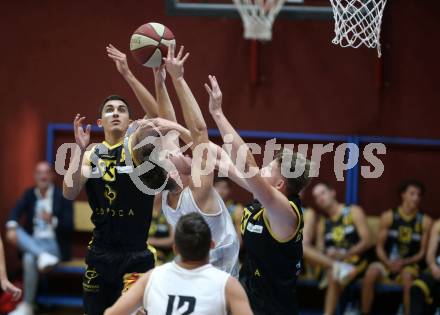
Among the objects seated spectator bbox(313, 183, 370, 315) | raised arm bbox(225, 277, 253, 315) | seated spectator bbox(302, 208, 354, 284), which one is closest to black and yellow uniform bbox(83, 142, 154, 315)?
raised arm bbox(225, 277, 253, 315)

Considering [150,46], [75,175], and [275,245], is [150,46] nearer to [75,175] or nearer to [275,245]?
[75,175]

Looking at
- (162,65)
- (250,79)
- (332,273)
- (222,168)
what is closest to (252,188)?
(222,168)

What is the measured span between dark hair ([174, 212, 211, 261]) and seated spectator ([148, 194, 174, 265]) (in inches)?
172

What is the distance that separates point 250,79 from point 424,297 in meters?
2.89

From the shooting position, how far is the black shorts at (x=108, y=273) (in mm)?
Result: 5328

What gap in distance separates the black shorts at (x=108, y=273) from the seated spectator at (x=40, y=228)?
2.81 meters

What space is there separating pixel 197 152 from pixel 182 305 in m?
1.44

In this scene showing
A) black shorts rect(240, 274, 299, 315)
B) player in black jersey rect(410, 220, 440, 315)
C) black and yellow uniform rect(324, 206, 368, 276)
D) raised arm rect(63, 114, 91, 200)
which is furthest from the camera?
black and yellow uniform rect(324, 206, 368, 276)

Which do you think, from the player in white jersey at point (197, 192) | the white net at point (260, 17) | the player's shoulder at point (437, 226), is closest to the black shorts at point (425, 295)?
the player's shoulder at point (437, 226)

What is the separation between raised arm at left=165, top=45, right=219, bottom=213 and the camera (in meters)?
4.83

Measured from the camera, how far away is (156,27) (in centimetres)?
571

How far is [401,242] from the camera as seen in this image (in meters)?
8.18

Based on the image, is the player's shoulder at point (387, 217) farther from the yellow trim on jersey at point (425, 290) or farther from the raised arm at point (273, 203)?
the raised arm at point (273, 203)

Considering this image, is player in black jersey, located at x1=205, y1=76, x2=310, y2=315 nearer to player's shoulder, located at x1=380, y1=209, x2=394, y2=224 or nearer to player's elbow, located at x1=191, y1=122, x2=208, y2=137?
player's elbow, located at x1=191, y1=122, x2=208, y2=137
